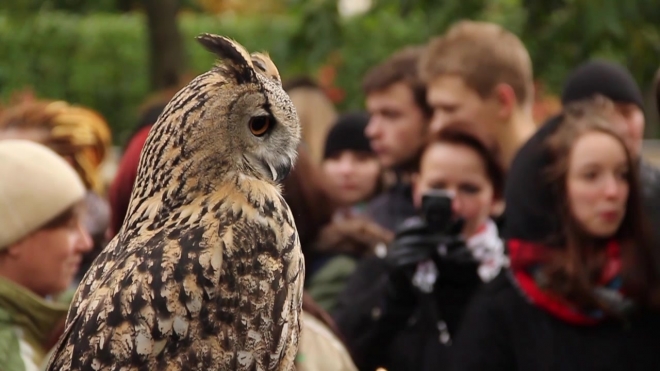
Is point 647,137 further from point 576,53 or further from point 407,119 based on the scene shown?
point 407,119

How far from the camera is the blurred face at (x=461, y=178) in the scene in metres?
4.42

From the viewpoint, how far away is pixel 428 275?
165 inches

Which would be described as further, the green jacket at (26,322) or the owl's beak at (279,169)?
the green jacket at (26,322)

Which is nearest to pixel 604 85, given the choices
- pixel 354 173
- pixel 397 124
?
pixel 397 124

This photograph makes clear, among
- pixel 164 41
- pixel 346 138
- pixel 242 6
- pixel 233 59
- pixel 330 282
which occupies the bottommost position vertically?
pixel 242 6

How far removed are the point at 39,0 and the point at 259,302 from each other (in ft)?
27.8

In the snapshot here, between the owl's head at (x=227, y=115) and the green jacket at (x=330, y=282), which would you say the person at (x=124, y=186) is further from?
the owl's head at (x=227, y=115)

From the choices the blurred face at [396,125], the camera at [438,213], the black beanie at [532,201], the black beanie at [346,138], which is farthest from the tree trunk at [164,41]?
the black beanie at [532,201]

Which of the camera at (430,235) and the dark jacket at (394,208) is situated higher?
the camera at (430,235)

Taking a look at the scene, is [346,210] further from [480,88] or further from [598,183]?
[598,183]

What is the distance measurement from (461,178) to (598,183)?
2.40 feet

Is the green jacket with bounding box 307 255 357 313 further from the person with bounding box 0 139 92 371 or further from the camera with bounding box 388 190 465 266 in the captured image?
the person with bounding box 0 139 92 371

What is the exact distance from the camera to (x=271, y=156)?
2602 mm

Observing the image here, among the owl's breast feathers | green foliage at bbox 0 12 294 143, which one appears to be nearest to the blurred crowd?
the owl's breast feathers
